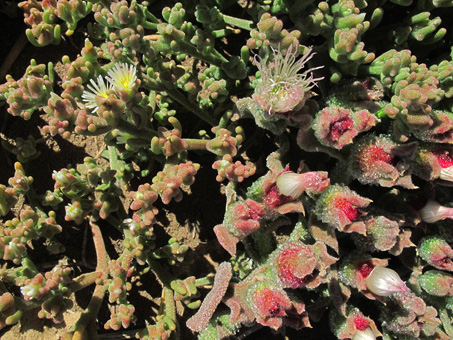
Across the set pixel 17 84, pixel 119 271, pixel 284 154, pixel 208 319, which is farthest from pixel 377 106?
pixel 17 84

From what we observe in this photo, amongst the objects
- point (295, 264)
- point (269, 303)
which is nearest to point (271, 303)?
point (269, 303)

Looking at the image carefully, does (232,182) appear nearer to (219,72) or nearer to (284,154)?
(284,154)

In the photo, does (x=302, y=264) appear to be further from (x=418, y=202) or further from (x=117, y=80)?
(x=117, y=80)

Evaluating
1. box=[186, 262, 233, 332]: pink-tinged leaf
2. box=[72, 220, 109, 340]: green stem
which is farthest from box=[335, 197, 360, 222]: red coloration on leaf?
box=[72, 220, 109, 340]: green stem

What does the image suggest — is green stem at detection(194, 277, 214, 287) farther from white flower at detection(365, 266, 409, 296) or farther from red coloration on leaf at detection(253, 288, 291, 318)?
white flower at detection(365, 266, 409, 296)

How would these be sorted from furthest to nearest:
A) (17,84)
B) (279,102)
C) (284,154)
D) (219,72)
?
(219,72)
(284,154)
(17,84)
(279,102)

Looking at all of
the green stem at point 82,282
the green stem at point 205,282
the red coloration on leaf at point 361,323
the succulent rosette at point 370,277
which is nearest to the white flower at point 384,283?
the succulent rosette at point 370,277
